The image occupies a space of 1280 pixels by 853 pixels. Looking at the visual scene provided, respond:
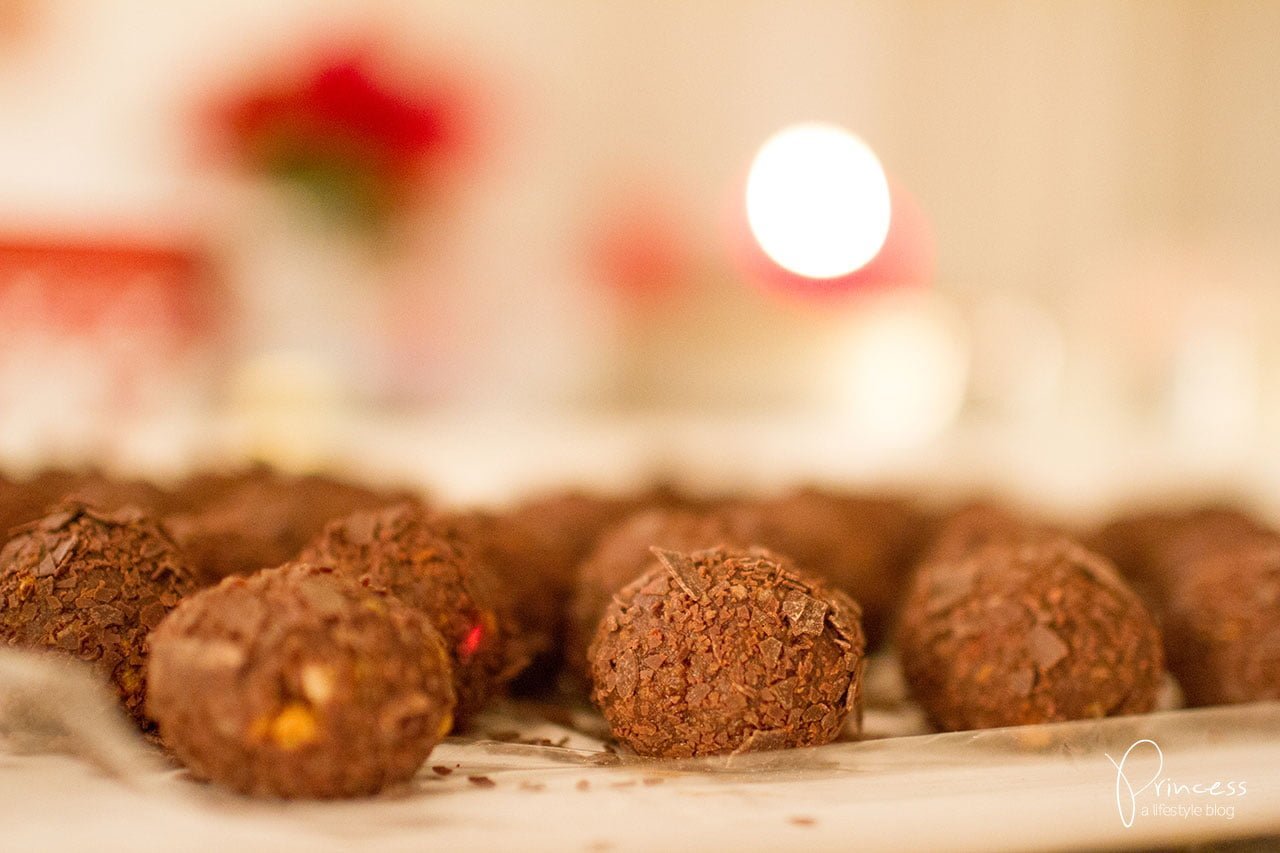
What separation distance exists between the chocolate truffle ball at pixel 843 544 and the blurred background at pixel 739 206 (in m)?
1.75

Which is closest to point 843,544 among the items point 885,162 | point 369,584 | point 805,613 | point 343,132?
point 805,613

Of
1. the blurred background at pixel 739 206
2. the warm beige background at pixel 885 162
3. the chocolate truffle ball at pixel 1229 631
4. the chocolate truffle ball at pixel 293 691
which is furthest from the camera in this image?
the warm beige background at pixel 885 162

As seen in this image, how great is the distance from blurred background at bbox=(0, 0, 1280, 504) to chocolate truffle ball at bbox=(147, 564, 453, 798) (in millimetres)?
2643

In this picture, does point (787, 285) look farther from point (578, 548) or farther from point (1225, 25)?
point (578, 548)

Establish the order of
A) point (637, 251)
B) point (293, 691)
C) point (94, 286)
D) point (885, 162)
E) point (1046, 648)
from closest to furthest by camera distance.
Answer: point (293, 691), point (1046, 648), point (94, 286), point (637, 251), point (885, 162)

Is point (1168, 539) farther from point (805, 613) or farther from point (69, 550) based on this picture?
point (69, 550)

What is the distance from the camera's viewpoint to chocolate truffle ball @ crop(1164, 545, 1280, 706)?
1.16 metres

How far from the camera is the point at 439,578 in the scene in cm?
106

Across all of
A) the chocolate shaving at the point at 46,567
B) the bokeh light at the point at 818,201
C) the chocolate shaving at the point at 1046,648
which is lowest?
the chocolate shaving at the point at 1046,648

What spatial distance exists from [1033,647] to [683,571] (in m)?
0.34

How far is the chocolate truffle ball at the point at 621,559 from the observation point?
1.22 meters

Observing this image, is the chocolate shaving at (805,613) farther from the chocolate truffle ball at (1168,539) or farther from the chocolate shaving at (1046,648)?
the chocolate truffle ball at (1168,539)

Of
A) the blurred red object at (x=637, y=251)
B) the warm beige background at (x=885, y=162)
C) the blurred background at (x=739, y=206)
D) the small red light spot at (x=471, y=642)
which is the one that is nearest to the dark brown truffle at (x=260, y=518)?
the small red light spot at (x=471, y=642)

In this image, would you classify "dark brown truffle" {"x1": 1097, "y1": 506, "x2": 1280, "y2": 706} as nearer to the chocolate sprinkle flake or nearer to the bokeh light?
the chocolate sprinkle flake
